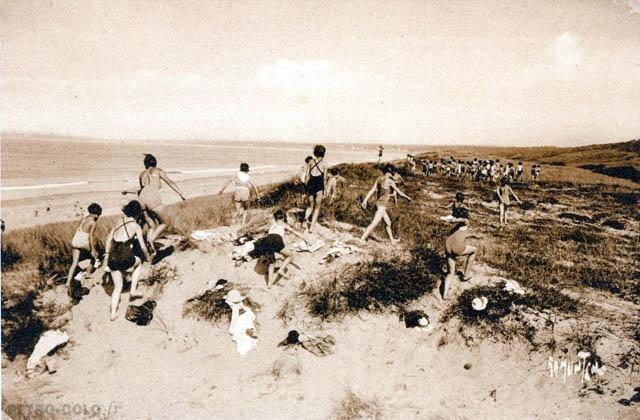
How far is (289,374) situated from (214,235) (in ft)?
13.1

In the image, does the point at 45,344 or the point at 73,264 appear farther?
the point at 73,264

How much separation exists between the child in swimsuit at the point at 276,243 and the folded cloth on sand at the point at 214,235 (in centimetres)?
182

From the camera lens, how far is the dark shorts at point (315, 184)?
7664mm

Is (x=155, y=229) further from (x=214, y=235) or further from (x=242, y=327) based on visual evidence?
(x=242, y=327)

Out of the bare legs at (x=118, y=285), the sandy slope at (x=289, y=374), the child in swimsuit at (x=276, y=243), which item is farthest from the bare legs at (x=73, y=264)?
the child in swimsuit at (x=276, y=243)

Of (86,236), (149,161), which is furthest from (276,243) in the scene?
(86,236)

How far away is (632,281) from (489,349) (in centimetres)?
455

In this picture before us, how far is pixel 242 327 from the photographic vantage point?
20.1 ft

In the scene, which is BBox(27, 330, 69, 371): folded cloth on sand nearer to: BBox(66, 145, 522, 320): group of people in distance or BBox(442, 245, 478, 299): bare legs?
BBox(66, 145, 522, 320): group of people in distance

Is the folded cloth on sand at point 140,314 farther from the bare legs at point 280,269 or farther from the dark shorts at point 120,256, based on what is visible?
the bare legs at point 280,269

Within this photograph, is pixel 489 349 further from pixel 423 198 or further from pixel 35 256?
pixel 423 198

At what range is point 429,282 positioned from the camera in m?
6.81

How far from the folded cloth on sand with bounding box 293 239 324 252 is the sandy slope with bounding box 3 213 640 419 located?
138 centimetres

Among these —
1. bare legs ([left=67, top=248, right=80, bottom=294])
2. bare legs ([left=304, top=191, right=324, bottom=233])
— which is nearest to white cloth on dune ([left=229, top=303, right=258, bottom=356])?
bare legs ([left=304, top=191, right=324, bottom=233])
